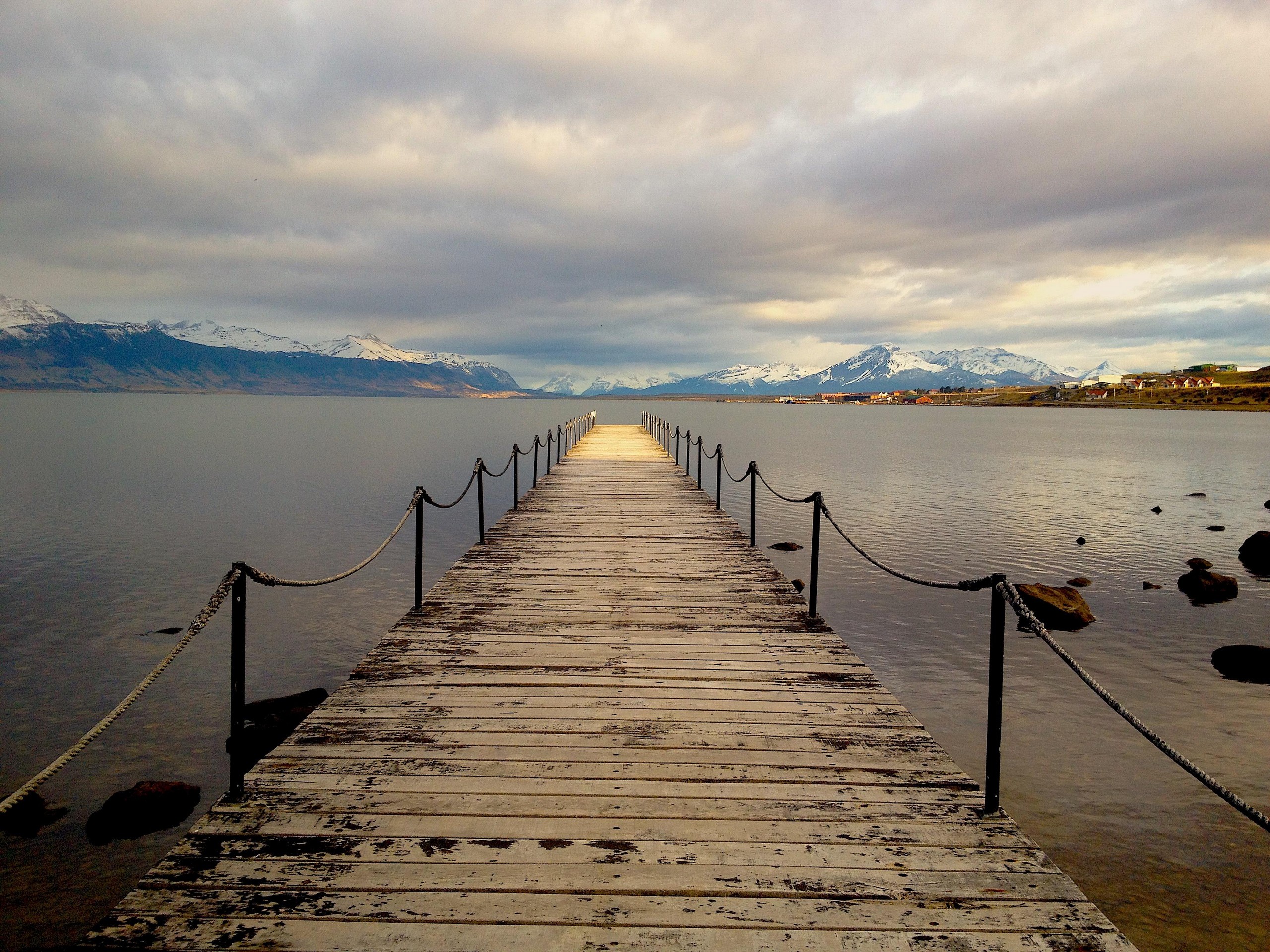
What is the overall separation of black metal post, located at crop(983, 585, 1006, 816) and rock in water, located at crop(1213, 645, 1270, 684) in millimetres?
9361

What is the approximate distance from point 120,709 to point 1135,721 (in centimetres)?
533

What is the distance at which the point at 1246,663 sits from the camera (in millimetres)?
10766

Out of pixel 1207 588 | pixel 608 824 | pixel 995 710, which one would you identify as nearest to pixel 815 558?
pixel 995 710

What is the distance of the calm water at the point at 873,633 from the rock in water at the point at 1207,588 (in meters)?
0.39

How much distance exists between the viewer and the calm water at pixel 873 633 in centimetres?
647

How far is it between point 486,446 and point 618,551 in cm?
5733

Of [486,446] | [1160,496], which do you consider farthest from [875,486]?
[486,446]

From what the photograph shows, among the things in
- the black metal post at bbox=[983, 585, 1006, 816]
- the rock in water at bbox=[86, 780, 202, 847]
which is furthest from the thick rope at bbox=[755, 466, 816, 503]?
the rock in water at bbox=[86, 780, 202, 847]

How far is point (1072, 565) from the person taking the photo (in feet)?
61.6

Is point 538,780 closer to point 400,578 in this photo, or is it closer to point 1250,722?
point 1250,722

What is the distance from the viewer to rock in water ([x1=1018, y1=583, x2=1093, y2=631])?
1320 centimetres

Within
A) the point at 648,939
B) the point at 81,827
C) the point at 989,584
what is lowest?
the point at 81,827

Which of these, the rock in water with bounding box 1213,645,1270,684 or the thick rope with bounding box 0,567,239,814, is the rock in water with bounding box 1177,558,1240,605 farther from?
the thick rope with bounding box 0,567,239,814

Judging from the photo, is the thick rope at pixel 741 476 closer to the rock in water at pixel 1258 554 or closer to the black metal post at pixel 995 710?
the black metal post at pixel 995 710
